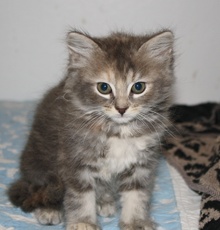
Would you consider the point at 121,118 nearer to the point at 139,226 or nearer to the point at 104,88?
the point at 104,88

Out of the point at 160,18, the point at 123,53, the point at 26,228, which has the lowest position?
the point at 26,228

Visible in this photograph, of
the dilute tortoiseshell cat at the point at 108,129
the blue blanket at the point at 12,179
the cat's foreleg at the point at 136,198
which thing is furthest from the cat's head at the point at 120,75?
the blue blanket at the point at 12,179

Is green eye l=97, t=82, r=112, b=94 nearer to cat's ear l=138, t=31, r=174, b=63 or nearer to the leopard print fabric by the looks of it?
cat's ear l=138, t=31, r=174, b=63

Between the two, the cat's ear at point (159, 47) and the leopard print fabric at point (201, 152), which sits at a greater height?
the cat's ear at point (159, 47)

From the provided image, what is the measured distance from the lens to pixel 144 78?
1846mm

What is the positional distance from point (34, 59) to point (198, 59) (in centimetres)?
124

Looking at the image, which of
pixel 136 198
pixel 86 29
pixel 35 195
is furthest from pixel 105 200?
pixel 86 29

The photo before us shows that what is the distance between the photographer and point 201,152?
269cm

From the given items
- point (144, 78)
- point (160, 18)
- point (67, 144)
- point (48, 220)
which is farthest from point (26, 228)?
point (160, 18)

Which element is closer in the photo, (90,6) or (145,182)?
(145,182)

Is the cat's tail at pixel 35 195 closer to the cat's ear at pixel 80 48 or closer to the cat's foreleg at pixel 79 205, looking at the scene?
the cat's foreleg at pixel 79 205

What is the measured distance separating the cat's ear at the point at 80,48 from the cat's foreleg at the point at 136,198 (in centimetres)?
53

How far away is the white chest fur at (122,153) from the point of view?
1.87 m

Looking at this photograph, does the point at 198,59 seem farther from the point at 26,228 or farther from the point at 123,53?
the point at 26,228
